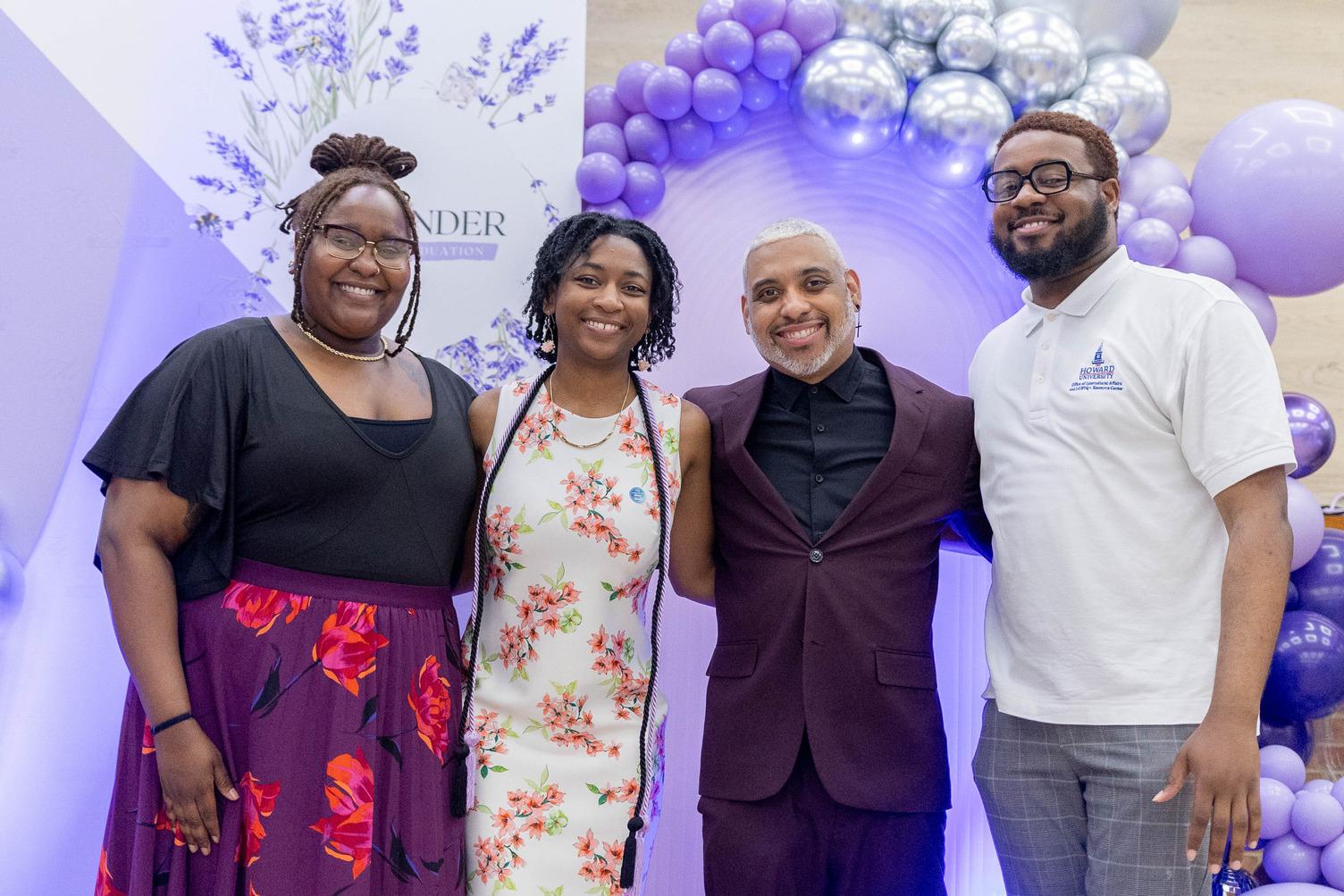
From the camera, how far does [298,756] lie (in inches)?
70.5

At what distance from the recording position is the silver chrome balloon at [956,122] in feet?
9.39

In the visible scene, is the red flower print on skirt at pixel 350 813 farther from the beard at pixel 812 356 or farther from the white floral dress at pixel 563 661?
the beard at pixel 812 356

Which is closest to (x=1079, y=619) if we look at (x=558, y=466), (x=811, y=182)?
(x=558, y=466)

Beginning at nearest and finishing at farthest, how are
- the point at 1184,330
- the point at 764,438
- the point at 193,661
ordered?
1. the point at 193,661
2. the point at 1184,330
3. the point at 764,438

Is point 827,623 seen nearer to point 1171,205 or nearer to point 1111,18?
point 1171,205

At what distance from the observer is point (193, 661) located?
183 centimetres

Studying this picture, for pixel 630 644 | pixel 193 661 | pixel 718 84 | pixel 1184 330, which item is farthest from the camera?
pixel 718 84

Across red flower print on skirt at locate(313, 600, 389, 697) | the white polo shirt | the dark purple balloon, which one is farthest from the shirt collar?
red flower print on skirt at locate(313, 600, 389, 697)

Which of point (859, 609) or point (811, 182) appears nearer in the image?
point (859, 609)

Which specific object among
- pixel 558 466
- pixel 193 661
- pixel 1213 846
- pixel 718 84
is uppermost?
pixel 718 84

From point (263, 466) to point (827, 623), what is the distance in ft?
3.44

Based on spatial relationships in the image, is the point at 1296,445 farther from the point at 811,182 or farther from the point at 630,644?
the point at 630,644

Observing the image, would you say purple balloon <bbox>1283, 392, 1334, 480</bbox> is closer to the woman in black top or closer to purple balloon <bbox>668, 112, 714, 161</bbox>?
purple balloon <bbox>668, 112, 714, 161</bbox>

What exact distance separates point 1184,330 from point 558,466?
3.83 ft
